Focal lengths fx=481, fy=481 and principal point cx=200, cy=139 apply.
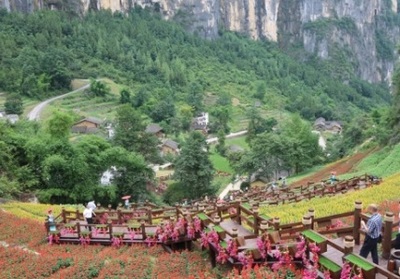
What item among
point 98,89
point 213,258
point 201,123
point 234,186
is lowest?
point 201,123

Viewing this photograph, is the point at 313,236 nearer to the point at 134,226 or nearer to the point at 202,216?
the point at 202,216

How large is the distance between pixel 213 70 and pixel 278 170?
79.1 meters

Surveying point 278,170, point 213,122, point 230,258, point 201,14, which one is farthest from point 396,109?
point 201,14

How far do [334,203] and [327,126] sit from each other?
82310 mm

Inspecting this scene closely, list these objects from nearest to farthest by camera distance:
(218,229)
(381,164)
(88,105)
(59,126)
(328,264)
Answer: (328,264), (218,229), (381,164), (59,126), (88,105)

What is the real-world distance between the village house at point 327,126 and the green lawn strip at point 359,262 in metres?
90.0

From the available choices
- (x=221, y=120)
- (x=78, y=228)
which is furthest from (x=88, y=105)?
(x=78, y=228)

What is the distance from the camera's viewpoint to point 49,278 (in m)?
12.8

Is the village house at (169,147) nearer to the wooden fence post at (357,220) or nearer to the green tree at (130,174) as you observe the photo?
the green tree at (130,174)

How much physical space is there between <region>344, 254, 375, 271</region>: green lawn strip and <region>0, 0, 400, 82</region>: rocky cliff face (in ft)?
455

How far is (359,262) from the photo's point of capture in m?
8.00

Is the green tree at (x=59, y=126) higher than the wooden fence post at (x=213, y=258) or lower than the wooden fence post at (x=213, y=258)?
lower

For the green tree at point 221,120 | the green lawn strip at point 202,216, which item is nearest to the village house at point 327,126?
the green tree at point 221,120

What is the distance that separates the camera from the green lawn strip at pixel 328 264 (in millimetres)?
8289
